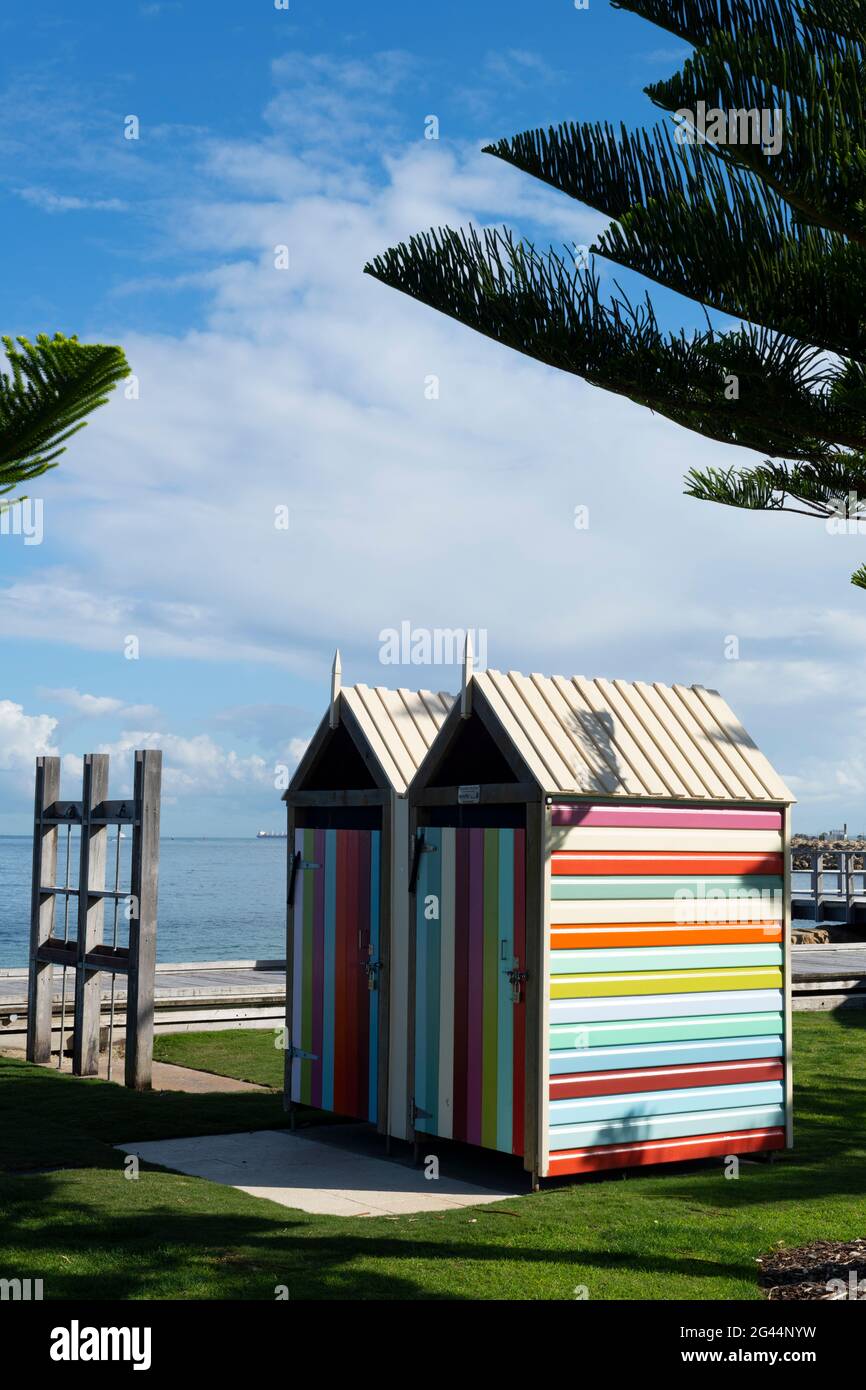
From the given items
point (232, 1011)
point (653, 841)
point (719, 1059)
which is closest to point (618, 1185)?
point (719, 1059)

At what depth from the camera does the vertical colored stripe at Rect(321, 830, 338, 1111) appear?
9.67 m

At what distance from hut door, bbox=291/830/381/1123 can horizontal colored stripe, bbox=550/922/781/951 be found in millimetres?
1689

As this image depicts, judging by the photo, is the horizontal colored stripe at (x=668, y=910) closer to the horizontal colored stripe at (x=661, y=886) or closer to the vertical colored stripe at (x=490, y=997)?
the horizontal colored stripe at (x=661, y=886)

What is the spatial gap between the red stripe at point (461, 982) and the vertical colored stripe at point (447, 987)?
4 cm

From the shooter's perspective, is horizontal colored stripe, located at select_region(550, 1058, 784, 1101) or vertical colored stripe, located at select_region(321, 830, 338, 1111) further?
vertical colored stripe, located at select_region(321, 830, 338, 1111)

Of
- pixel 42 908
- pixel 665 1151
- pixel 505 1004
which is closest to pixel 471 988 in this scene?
pixel 505 1004

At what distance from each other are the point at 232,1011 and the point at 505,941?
6811 mm

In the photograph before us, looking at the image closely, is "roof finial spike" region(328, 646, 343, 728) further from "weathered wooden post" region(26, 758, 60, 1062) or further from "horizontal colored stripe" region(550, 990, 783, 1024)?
"weathered wooden post" region(26, 758, 60, 1062)

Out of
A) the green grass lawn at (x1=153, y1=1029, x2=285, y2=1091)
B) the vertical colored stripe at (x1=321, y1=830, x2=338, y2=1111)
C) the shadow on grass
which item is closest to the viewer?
the shadow on grass

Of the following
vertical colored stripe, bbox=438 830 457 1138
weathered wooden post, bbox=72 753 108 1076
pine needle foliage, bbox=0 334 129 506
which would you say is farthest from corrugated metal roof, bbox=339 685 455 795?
pine needle foliage, bbox=0 334 129 506

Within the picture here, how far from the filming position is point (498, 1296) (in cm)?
560

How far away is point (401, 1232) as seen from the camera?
6.82 metres

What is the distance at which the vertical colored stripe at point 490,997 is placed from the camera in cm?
825
